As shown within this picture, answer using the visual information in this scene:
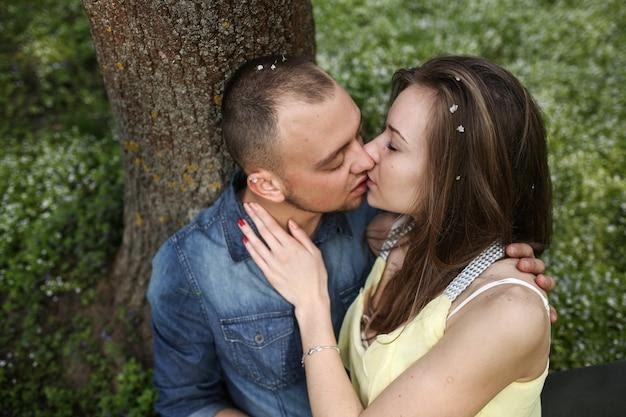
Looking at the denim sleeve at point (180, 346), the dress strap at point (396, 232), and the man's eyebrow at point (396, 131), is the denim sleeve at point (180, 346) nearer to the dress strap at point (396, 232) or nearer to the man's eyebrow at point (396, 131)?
the dress strap at point (396, 232)

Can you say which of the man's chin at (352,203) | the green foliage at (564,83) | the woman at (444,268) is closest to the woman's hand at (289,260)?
the woman at (444,268)

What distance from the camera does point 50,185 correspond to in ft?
13.3

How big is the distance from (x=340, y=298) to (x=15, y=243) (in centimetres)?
240

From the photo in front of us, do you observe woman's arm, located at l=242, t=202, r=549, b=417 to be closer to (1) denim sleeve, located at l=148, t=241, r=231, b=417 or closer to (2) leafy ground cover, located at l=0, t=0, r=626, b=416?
(1) denim sleeve, located at l=148, t=241, r=231, b=417

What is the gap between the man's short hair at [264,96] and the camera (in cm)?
227

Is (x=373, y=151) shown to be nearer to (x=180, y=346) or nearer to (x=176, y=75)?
(x=176, y=75)

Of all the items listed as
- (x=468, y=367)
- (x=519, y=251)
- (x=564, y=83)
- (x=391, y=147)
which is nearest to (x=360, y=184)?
(x=391, y=147)

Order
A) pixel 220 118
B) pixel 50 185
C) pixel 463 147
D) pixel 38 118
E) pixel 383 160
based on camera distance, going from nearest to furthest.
→ pixel 463 147, pixel 383 160, pixel 220 118, pixel 50 185, pixel 38 118

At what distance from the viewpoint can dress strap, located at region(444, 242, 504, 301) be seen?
215 cm

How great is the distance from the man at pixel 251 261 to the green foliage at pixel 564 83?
178 centimetres

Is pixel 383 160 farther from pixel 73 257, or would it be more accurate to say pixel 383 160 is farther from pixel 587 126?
pixel 587 126

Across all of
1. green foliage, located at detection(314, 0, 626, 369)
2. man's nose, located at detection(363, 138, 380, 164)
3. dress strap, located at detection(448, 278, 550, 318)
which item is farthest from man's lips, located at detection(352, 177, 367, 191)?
green foliage, located at detection(314, 0, 626, 369)

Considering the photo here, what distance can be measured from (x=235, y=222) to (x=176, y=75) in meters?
0.69

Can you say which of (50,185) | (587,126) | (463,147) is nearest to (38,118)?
(50,185)
